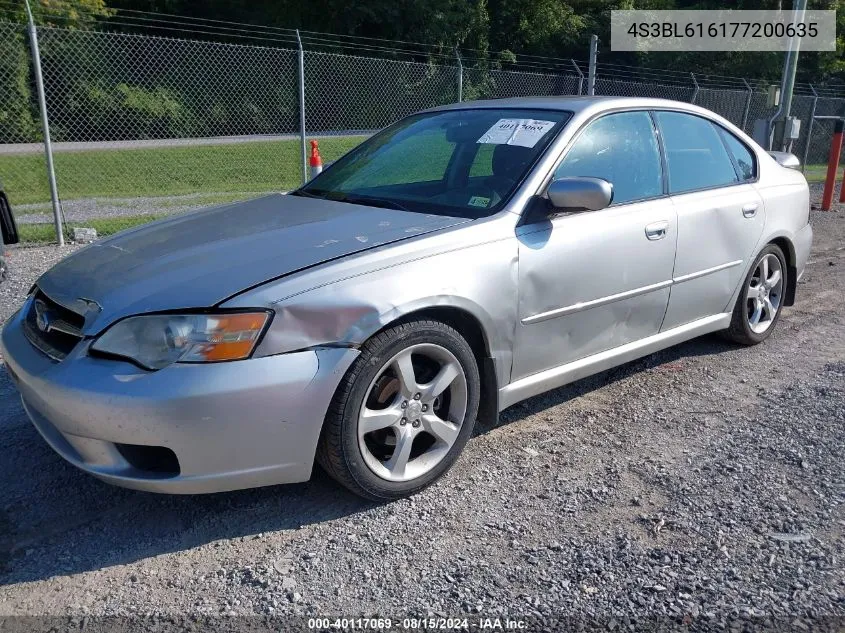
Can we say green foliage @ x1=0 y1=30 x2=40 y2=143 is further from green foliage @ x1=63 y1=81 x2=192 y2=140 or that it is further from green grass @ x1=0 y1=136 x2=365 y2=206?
green foliage @ x1=63 y1=81 x2=192 y2=140

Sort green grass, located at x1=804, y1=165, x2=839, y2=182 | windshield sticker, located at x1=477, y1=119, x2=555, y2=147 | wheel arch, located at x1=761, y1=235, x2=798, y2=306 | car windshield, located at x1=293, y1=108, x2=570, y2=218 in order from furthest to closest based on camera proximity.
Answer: green grass, located at x1=804, y1=165, x2=839, y2=182, wheel arch, located at x1=761, y1=235, x2=798, y2=306, windshield sticker, located at x1=477, y1=119, x2=555, y2=147, car windshield, located at x1=293, y1=108, x2=570, y2=218

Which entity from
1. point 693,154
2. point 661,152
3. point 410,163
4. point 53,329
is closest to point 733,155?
point 693,154

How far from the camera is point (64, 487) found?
3.16 meters

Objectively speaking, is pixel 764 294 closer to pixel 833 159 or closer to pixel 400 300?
pixel 400 300

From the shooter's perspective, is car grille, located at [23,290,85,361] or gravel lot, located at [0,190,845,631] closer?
gravel lot, located at [0,190,845,631]

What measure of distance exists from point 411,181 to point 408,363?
136 cm

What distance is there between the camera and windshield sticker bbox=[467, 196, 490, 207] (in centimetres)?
346

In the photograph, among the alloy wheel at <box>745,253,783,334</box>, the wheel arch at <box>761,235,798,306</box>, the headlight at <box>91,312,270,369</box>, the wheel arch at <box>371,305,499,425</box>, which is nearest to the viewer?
the headlight at <box>91,312,270,369</box>

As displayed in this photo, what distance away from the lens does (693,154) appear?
440 cm

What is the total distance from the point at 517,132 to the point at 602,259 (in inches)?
30.6

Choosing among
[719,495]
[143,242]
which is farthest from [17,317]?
Result: [719,495]

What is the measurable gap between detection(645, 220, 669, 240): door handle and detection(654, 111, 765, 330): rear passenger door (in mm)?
153

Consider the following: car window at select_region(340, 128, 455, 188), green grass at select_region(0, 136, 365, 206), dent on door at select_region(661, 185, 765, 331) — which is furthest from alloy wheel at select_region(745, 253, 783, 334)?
green grass at select_region(0, 136, 365, 206)

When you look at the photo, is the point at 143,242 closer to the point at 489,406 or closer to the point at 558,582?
the point at 489,406
